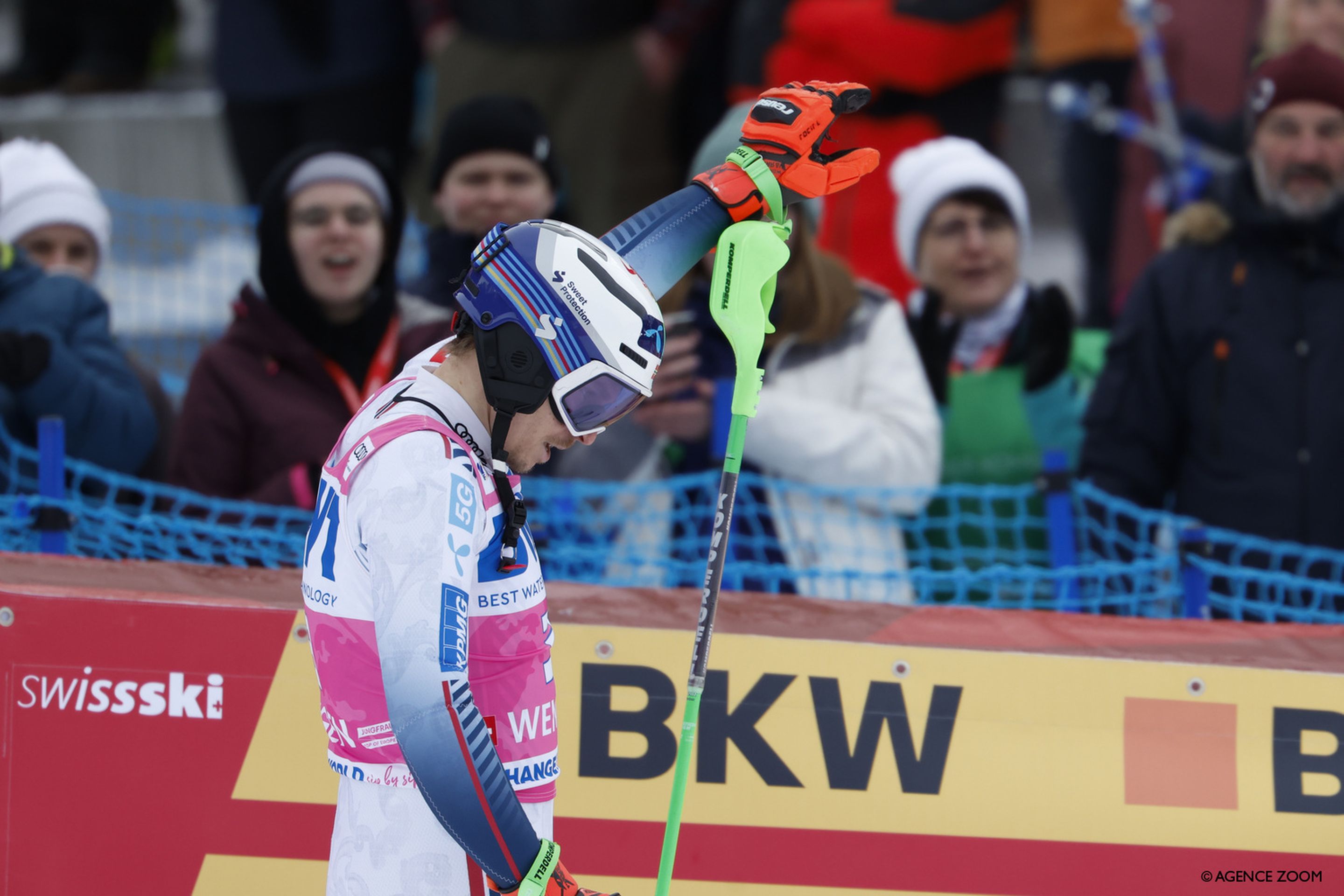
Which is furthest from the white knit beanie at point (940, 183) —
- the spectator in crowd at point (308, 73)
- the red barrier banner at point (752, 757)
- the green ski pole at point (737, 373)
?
Answer: the spectator in crowd at point (308, 73)

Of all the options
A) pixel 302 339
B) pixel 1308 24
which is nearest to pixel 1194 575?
pixel 302 339

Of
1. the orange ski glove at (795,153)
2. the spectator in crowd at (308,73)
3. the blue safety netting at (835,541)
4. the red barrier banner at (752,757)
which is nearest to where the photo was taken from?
the orange ski glove at (795,153)

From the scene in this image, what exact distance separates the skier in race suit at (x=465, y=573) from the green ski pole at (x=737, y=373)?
0.17 meters

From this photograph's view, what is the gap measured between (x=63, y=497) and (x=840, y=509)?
204cm

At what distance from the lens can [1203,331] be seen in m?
4.42

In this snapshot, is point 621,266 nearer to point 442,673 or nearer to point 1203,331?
point 442,673

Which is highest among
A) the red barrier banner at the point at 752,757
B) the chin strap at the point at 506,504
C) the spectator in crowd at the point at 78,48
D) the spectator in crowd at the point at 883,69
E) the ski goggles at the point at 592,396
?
the spectator in crowd at the point at 78,48

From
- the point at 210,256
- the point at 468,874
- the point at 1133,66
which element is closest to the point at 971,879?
the point at 468,874

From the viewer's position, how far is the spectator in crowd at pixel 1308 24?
547 centimetres

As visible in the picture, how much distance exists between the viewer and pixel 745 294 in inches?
102

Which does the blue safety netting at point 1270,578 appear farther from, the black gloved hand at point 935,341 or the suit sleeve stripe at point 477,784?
the suit sleeve stripe at point 477,784

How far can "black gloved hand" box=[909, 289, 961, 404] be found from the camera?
4.61 m

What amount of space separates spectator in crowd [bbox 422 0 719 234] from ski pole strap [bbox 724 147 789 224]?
4078mm

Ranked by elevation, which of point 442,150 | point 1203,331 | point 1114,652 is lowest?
point 1114,652
